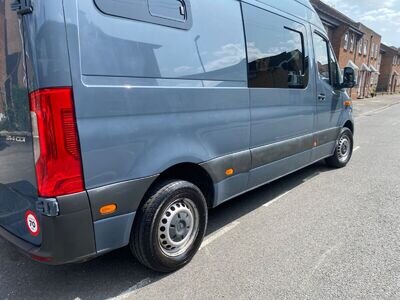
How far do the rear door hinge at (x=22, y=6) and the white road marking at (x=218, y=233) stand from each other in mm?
2370

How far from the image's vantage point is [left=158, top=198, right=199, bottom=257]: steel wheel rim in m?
2.57

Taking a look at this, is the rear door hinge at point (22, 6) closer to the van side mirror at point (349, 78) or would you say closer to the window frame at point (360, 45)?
the van side mirror at point (349, 78)

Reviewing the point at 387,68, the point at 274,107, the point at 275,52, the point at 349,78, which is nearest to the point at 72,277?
the point at 274,107


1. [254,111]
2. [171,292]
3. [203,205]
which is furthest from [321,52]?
[171,292]

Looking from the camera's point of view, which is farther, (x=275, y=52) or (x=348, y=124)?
(x=348, y=124)

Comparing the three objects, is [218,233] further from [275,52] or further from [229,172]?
[275,52]

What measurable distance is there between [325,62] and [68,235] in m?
4.31

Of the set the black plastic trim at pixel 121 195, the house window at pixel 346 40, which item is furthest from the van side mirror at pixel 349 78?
the house window at pixel 346 40

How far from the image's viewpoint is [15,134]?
2.15 meters

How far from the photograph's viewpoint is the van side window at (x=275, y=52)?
322cm

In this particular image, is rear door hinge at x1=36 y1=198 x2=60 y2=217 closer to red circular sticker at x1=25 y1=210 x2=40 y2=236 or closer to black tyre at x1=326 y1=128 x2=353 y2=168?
red circular sticker at x1=25 y1=210 x2=40 y2=236

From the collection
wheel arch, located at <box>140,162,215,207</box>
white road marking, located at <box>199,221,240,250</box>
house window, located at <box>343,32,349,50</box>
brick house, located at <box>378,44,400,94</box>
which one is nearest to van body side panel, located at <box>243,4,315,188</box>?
white road marking, located at <box>199,221,240,250</box>

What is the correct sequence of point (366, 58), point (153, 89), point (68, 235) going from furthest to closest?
point (366, 58) < point (153, 89) < point (68, 235)

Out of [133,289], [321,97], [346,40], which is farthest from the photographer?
[346,40]
